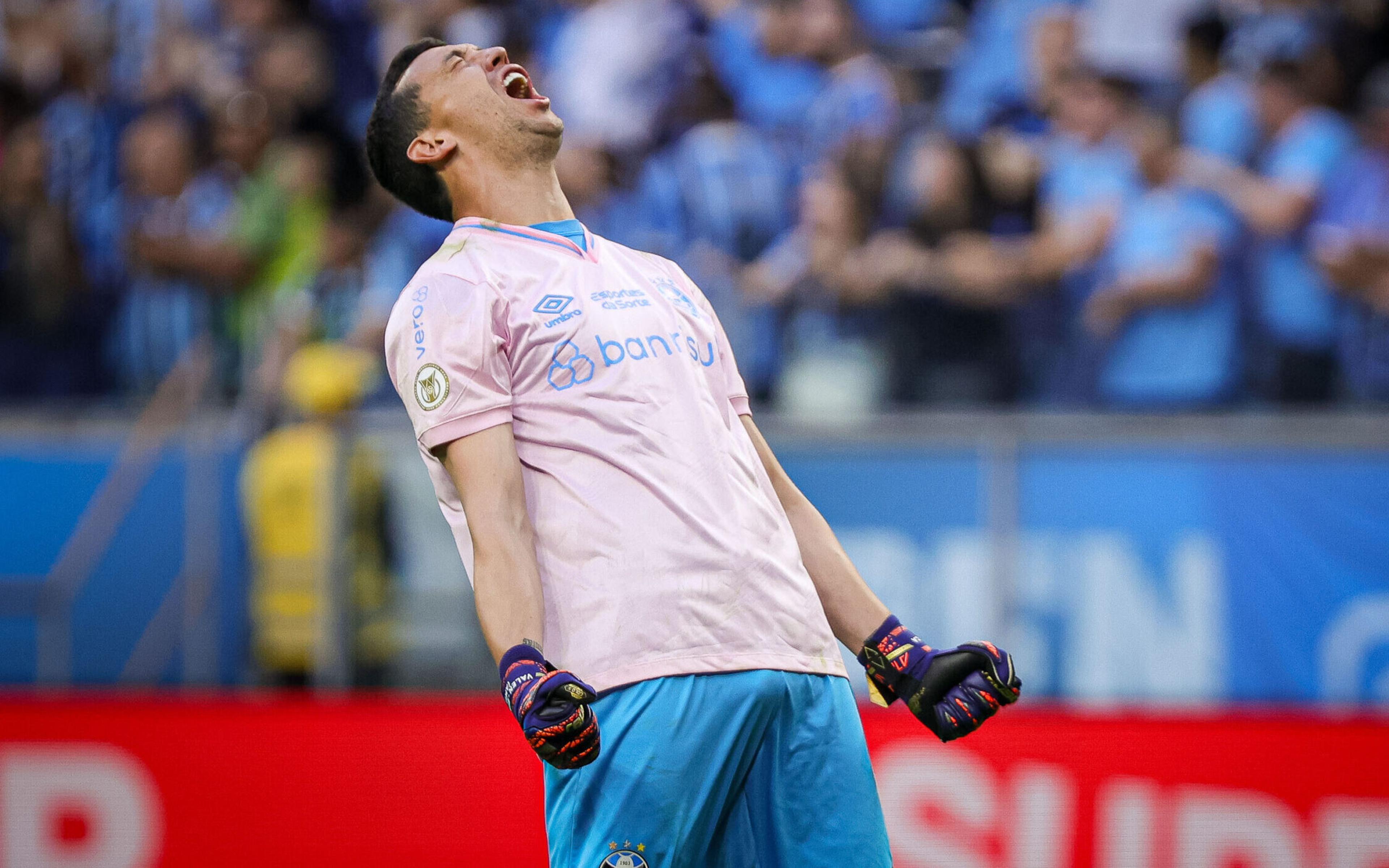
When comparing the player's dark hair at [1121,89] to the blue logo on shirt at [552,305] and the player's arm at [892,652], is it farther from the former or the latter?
the blue logo on shirt at [552,305]

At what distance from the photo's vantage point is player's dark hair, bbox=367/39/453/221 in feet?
9.22

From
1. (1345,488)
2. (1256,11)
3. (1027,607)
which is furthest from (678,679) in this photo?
(1256,11)

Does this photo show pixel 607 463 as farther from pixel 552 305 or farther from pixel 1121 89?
pixel 1121 89

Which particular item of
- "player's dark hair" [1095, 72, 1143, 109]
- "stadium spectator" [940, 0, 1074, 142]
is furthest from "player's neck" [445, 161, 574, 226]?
"player's dark hair" [1095, 72, 1143, 109]

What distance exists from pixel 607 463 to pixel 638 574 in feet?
0.63

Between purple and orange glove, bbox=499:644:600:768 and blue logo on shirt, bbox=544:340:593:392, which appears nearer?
purple and orange glove, bbox=499:644:600:768

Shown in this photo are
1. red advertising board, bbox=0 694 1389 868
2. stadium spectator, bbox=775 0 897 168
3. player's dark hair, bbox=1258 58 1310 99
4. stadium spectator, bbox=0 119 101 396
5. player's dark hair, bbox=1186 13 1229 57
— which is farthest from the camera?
stadium spectator, bbox=0 119 101 396

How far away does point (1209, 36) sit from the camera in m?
6.71

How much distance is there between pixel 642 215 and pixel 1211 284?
2578 mm

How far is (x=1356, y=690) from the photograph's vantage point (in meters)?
5.55

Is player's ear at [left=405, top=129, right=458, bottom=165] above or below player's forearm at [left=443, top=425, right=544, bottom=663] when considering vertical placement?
above

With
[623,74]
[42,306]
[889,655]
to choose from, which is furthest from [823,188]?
[889,655]

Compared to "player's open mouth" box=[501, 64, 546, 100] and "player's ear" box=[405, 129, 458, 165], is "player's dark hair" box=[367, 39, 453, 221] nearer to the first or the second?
"player's ear" box=[405, 129, 458, 165]

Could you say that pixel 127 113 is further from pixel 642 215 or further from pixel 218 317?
pixel 642 215
